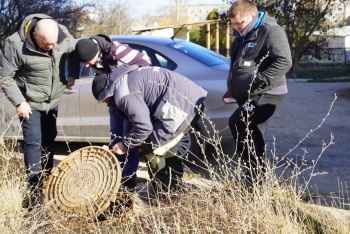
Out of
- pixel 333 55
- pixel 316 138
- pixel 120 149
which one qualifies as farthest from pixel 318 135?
pixel 333 55

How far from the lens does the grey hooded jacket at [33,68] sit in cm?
446

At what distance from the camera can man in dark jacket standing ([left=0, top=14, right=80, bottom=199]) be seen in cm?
445

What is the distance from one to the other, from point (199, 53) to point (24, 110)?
273 cm

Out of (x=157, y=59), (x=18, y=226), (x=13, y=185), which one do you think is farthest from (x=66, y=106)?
(x=18, y=226)

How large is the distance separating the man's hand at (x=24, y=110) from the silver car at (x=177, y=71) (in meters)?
1.57

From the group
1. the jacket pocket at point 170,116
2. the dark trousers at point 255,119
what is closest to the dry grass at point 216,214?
the jacket pocket at point 170,116

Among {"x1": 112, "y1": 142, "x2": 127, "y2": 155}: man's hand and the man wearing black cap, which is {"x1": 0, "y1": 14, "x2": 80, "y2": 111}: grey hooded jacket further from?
{"x1": 112, "y1": 142, "x2": 127, "y2": 155}: man's hand

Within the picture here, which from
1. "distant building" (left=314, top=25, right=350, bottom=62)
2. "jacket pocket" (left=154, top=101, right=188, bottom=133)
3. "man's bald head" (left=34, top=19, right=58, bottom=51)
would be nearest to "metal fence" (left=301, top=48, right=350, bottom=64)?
"distant building" (left=314, top=25, right=350, bottom=62)

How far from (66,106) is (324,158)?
341 cm

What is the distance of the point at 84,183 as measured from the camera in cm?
383

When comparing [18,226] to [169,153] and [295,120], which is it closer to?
[169,153]

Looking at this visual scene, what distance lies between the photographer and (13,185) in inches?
171

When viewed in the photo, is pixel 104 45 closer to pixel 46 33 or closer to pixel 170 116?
pixel 46 33

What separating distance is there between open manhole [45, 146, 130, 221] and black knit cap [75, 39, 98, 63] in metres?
0.72
